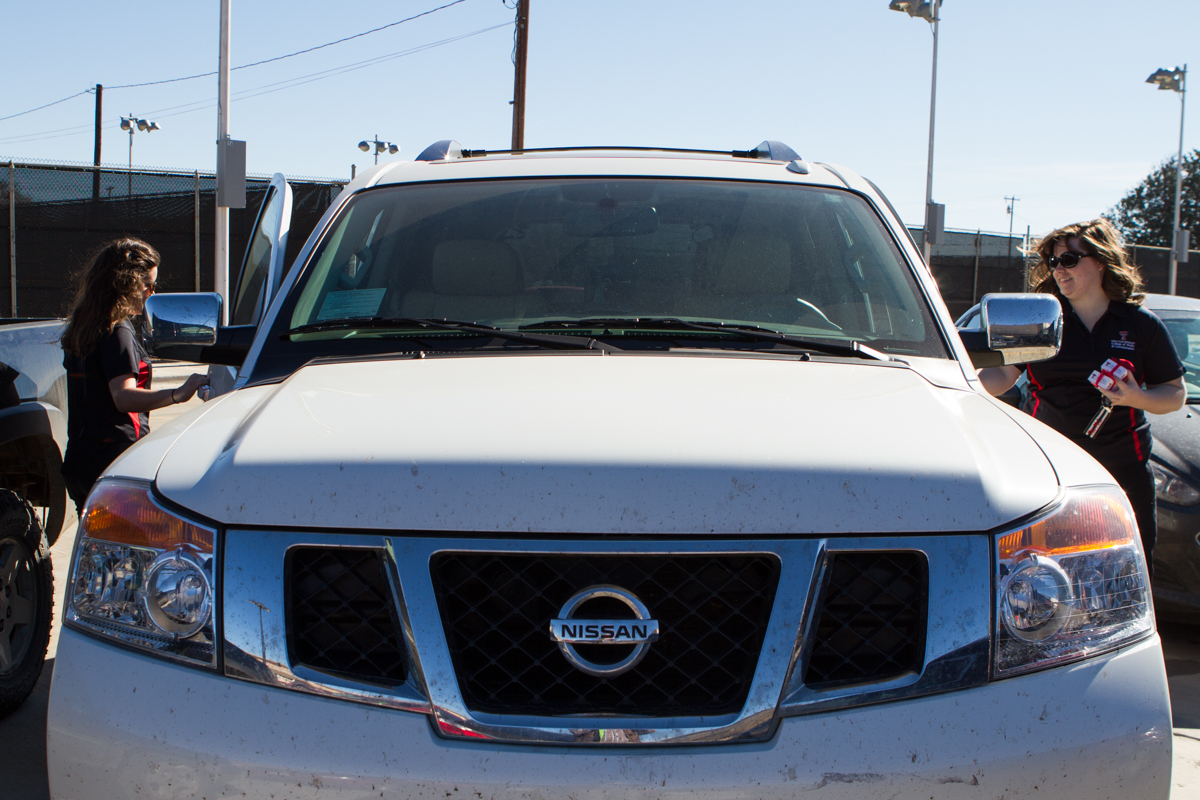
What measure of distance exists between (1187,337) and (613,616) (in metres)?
5.84

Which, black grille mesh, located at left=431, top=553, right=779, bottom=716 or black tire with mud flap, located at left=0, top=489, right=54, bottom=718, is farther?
black tire with mud flap, located at left=0, top=489, right=54, bottom=718

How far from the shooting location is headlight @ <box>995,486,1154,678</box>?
174cm

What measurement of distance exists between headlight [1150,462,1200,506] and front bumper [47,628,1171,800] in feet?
11.6

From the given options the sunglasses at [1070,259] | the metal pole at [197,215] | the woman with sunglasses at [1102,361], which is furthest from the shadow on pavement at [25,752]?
the metal pole at [197,215]

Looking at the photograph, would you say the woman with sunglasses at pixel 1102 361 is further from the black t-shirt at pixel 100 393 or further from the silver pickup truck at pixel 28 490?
the silver pickup truck at pixel 28 490

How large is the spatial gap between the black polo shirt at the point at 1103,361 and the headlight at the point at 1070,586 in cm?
A: 236

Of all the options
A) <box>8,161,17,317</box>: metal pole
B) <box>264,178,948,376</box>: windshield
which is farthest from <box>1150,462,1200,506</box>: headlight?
<box>8,161,17,317</box>: metal pole

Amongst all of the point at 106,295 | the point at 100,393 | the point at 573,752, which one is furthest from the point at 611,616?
the point at 106,295

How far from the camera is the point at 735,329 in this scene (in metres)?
2.56

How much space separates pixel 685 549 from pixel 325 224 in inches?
70.7

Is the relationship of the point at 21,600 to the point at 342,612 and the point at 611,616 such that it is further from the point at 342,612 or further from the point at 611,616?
the point at 611,616

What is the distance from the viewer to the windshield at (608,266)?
2.71 meters

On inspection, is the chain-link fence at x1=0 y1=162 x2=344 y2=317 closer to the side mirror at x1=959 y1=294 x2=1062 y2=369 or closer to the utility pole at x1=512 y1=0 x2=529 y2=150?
the utility pole at x1=512 y1=0 x2=529 y2=150

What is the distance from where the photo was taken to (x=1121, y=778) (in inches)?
66.0
